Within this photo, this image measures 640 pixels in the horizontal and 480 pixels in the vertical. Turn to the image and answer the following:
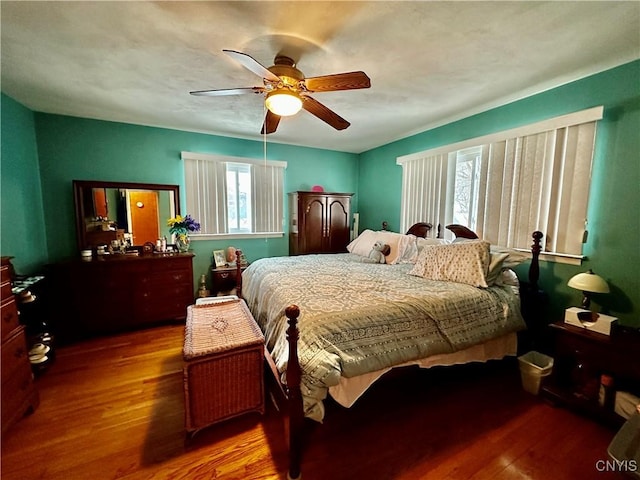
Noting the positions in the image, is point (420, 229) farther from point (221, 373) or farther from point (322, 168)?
point (221, 373)

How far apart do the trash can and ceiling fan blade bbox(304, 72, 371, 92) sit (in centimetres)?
235

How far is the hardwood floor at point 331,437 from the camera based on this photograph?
1.41 meters

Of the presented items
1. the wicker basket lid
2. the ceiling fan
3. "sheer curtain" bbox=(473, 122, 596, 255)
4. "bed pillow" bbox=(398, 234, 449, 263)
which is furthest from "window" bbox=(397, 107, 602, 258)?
the wicker basket lid

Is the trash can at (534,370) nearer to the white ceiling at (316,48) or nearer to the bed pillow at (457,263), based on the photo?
the bed pillow at (457,263)

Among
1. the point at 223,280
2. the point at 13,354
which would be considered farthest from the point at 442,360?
the point at 223,280

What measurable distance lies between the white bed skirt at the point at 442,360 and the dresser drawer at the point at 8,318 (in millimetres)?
2054

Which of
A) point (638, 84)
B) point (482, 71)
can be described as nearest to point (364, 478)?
point (482, 71)

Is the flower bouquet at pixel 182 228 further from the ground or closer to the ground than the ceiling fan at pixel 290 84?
closer to the ground

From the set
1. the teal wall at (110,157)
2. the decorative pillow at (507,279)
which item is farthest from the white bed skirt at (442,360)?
the teal wall at (110,157)

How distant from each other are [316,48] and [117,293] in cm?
315

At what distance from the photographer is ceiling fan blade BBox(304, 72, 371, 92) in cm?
157

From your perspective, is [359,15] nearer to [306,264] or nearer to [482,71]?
[482,71]

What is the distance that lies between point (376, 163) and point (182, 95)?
295cm

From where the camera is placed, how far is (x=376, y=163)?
4.39m
